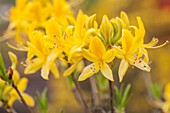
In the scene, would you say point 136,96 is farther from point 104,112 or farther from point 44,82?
point 104,112

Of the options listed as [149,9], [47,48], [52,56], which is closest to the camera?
[52,56]

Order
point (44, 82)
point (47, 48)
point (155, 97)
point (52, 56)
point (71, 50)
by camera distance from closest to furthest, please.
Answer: point (71, 50)
point (52, 56)
point (47, 48)
point (155, 97)
point (44, 82)

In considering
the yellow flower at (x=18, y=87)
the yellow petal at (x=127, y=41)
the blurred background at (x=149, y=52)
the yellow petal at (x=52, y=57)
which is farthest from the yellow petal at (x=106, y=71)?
the blurred background at (x=149, y=52)

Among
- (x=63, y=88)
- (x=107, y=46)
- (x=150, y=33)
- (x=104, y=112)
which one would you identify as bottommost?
(x=63, y=88)

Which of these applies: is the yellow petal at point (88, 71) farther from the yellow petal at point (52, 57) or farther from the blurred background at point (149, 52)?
the blurred background at point (149, 52)

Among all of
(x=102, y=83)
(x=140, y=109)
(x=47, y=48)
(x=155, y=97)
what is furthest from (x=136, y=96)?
(x=47, y=48)

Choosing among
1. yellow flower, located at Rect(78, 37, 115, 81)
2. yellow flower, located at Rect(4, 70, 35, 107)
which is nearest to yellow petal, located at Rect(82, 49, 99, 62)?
yellow flower, located at Rect(78, 37, 115, 81)

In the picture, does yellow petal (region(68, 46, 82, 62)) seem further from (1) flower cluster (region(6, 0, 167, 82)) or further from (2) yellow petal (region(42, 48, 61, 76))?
(2) yellow petal (region(42, 48, 61, 76))
